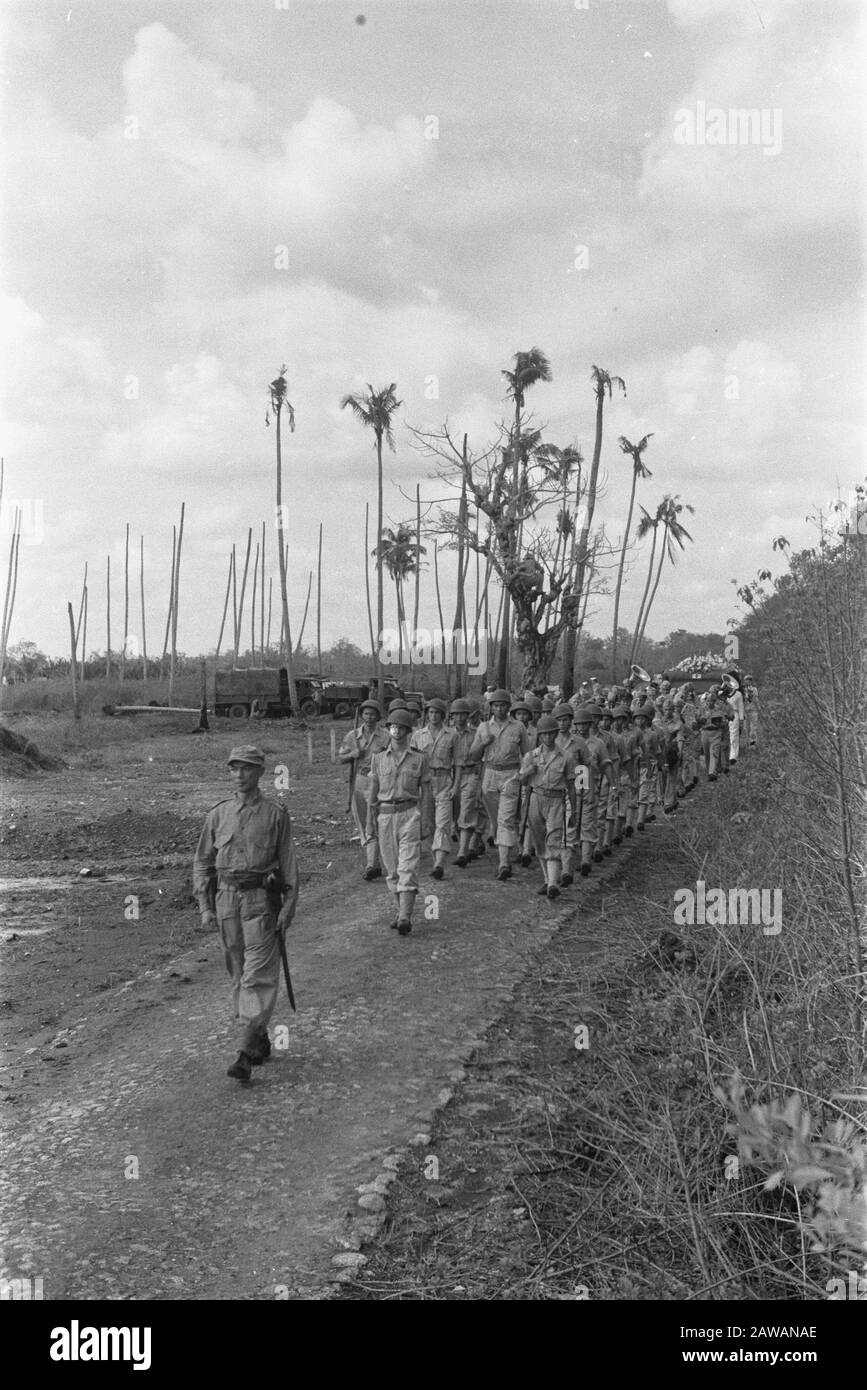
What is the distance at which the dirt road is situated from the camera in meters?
4.51

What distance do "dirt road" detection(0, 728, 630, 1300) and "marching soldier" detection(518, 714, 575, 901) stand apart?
41cm

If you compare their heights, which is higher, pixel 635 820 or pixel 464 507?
pixel 464 507

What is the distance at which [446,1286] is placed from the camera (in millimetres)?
4242

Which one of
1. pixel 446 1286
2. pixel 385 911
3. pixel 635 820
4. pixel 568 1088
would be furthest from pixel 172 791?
pixel 446 1286

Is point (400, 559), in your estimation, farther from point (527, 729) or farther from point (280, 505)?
point (527, 729)

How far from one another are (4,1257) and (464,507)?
20.9 metres

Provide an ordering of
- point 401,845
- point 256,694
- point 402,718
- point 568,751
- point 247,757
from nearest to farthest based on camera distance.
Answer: point 247,757, point 401,845, point 402,718, point 568,751, point 256,694

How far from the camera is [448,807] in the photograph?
12703 mm

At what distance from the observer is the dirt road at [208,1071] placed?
4.51 m

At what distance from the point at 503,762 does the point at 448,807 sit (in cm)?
88

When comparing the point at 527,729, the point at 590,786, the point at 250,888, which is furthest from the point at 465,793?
the point at 250,888

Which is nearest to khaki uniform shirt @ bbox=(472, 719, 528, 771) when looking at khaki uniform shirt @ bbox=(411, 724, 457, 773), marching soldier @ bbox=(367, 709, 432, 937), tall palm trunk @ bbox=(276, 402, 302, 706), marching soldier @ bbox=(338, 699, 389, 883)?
khaki uniform shirt @ bbox=(411, 724, 457, 773)
